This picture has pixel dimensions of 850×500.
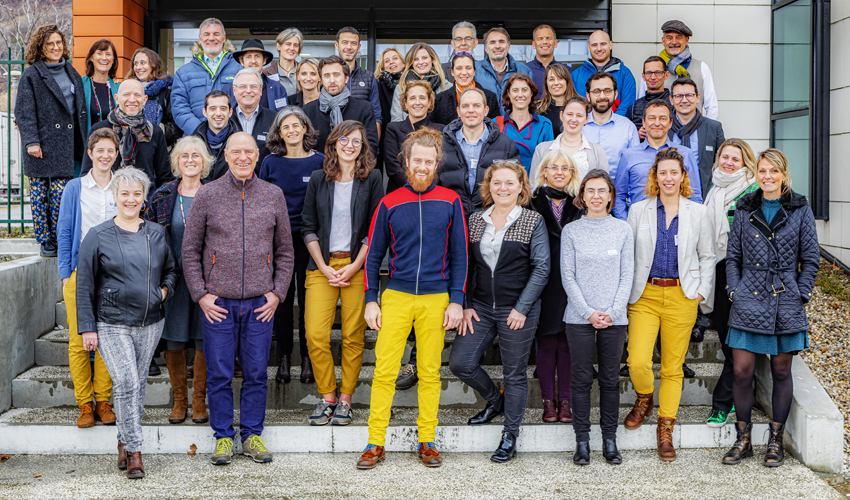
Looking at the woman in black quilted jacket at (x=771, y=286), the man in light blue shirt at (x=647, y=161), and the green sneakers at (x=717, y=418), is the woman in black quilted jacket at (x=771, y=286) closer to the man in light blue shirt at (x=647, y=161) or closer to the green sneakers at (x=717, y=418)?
the green sneakers at (x=717, y=418)

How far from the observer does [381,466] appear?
4305 millimetres

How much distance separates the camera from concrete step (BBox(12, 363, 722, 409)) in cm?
500

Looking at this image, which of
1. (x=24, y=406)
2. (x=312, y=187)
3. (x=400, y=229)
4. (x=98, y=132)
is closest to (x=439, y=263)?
(x=400, y=229)

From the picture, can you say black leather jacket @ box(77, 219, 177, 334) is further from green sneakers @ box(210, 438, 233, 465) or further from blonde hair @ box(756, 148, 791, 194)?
blonde hair @ box(756, 148, 791, 194)

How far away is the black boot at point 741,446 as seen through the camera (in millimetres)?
4371

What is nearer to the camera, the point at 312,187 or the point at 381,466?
the point at 381,466

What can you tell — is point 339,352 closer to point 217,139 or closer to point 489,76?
point 217,139

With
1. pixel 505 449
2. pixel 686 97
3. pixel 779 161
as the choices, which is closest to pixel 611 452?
pixel 505 449

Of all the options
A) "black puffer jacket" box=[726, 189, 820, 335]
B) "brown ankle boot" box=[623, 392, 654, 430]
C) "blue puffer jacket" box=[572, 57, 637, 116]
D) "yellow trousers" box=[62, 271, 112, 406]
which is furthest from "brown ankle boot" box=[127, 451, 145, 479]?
"blue puffer jacket" box=[572, 57, 637, 116]

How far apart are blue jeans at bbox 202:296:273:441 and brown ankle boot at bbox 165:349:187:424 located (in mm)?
439

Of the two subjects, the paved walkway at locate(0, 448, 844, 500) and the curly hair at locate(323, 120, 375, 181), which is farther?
the curly hair at locate(323, 120, 375, 181)

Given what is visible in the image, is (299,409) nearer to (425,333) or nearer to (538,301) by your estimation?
(425,333)

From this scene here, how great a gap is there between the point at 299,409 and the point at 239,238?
1479mm

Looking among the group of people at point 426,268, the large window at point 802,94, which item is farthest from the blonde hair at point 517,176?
the large window at point 802,94
